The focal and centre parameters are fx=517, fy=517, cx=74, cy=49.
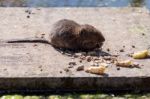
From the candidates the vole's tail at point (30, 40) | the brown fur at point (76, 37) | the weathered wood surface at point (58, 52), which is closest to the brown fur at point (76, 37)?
the brown fur at point (76, 37)

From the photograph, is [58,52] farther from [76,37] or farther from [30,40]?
[30,40]

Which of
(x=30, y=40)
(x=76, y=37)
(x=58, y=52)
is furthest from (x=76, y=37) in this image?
(x=30, y=40)

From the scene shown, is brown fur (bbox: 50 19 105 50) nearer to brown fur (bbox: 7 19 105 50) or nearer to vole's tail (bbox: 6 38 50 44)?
brown fur (bbox: 7 19 105 50)

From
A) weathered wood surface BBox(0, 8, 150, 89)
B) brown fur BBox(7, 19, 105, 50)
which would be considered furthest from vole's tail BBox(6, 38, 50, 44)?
brown fur BBox(7, 19, 105, 50)

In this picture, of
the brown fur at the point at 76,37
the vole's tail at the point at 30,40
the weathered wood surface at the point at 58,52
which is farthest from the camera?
the vole's tail at the point at 30,40

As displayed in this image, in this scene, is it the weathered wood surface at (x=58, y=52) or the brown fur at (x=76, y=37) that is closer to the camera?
the weathered wood surface at (x=58, y=52)

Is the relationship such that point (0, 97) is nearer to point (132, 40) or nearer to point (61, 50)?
point (61, 50)

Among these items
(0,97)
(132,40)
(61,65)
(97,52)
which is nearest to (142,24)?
(132,40)

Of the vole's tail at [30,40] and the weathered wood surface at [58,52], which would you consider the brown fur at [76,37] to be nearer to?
the weathered wood surface at [58,52]
